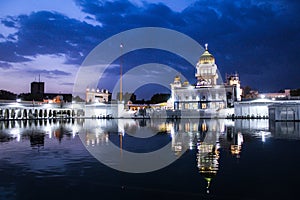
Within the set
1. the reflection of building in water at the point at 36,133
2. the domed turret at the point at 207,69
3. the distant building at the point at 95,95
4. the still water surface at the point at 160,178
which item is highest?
the domed turret at the point at 207,69

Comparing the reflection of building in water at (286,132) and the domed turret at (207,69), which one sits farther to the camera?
the domed turret at (207,69)

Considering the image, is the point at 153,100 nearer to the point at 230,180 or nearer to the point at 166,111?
the point at 166,111

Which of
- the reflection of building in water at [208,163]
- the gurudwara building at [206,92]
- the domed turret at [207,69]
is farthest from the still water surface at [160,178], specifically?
the domed turret at [207,69]

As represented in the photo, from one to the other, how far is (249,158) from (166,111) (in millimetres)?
66470

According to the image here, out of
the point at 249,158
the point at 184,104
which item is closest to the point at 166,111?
the point at 184,104

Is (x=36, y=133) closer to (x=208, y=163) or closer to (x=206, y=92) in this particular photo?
(x=208, y=163)

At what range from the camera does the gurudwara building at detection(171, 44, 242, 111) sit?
99562 mm

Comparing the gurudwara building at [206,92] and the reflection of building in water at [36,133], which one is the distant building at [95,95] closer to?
the gurudwara building at [206,92]

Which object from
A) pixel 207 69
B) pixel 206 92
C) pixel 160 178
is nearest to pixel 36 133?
pixel 160 178

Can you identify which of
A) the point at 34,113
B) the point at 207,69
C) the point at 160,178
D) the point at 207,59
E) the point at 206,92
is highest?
the point at 207,59

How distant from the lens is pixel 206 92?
101m

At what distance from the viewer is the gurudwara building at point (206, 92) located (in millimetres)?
99562

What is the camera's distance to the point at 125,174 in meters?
11.2

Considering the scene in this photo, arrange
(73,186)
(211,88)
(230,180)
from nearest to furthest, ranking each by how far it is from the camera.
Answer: (73,186) < (230,180) < (211,88)
